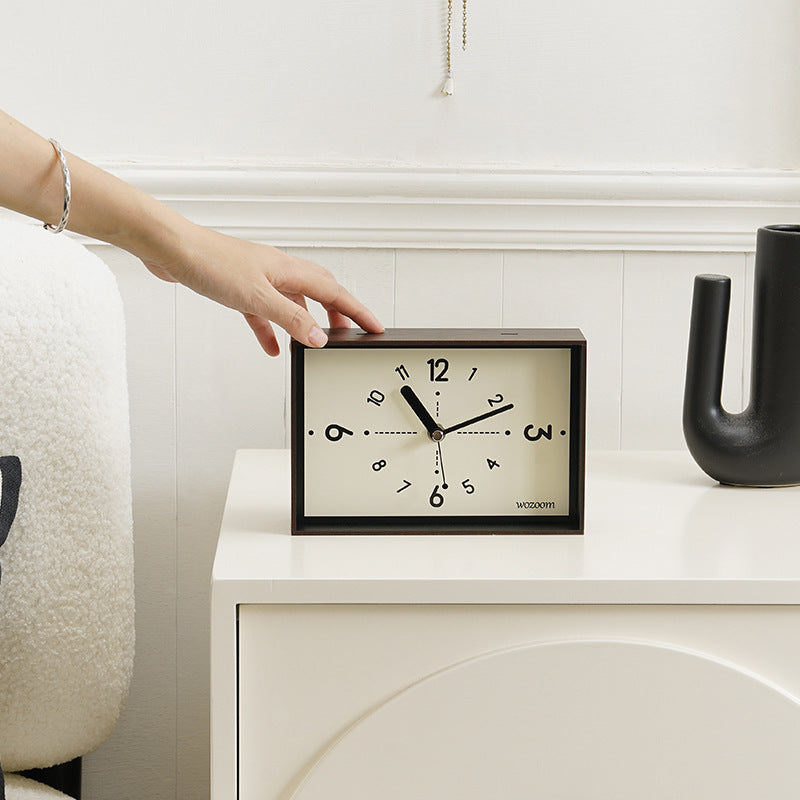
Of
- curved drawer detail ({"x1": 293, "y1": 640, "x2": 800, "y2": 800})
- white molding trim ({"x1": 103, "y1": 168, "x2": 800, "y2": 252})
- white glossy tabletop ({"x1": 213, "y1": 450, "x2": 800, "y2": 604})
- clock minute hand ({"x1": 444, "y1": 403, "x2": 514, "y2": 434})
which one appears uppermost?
white molding trim ({"x1": 103, "y1": 168, "x2": 800, "y2": 252})

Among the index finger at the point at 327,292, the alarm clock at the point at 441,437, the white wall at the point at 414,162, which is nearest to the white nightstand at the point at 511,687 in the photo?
the alarm clock at the point at 441,437

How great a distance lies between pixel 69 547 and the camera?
94 centimetres

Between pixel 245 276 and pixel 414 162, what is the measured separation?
1.37 ft

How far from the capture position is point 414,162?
1.14 meters

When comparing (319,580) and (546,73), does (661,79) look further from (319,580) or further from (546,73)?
(319,580)

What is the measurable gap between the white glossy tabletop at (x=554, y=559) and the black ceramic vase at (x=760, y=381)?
0.04 metres

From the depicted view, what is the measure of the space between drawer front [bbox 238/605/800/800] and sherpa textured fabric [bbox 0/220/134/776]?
330 millimetres

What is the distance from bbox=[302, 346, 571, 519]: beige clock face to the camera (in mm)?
804

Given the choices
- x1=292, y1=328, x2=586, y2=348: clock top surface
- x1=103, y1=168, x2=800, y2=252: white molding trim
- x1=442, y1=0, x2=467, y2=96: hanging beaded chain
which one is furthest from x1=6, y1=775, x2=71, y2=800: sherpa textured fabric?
x1=442, y1=0, x2=467, y2=96: hanging beaded chain

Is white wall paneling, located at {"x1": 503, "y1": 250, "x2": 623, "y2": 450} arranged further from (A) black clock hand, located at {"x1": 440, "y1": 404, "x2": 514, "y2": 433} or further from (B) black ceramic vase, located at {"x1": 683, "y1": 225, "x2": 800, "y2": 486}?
(A) black clock hand, located at {"x1": 440, "y1": 404, "x2": 514, "y2": 433}

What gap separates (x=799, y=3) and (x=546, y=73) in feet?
1.01

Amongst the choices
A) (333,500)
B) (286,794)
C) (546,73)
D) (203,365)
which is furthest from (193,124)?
(286,794)

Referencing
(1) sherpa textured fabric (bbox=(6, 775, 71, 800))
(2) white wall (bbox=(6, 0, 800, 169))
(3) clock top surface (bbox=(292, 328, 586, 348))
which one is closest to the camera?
(3) clock top surface (bbox=(292, 328, 586, 348))

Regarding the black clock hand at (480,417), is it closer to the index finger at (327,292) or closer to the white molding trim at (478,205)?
the index finger at (327,292)
